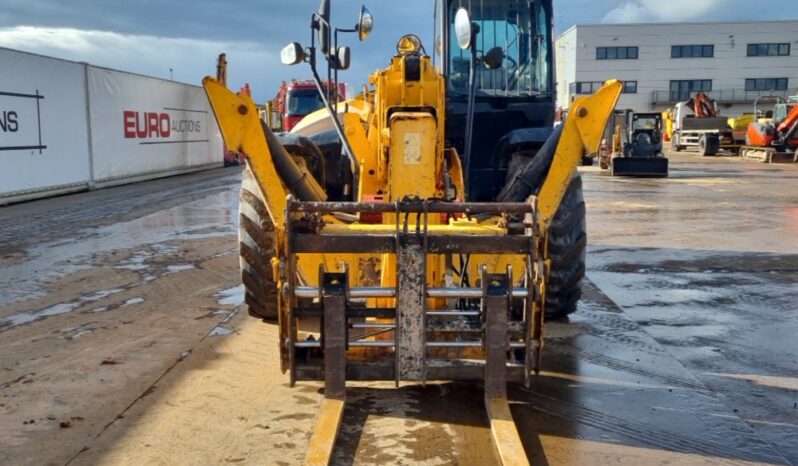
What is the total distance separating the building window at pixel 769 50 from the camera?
193 feet

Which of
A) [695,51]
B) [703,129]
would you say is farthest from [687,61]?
[703,129]

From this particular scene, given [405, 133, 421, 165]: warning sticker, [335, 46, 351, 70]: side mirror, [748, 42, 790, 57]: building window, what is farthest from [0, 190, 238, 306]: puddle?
[748, 42, 790, 57]: building window

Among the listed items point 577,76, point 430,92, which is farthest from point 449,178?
point 577,76

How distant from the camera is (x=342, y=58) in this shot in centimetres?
550

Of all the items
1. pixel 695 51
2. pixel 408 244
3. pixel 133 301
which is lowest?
pixel 133 301

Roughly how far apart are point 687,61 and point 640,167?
3971 centimetres

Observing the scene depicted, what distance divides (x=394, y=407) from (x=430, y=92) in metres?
2.36

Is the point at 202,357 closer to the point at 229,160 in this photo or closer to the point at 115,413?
the point at 115,413

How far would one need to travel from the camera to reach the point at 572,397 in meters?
4.73

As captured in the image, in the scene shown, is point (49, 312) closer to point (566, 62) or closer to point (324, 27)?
point (324, 27)

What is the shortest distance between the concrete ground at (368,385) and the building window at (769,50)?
184 ft

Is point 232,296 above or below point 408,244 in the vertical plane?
below

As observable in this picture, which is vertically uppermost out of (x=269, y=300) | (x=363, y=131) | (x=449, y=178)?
(x=363, y=131)

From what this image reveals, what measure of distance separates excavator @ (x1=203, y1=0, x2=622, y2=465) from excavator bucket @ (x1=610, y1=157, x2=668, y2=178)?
64.4ft
